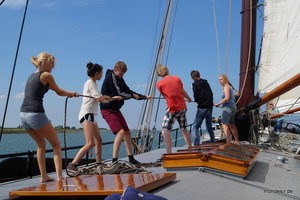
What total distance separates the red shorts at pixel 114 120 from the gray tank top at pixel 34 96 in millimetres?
1177

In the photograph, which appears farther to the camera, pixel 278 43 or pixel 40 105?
pixel 278 43

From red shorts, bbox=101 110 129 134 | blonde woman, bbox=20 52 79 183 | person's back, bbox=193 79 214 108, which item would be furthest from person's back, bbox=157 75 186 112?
blonde woman, bbox=20 52 79 183

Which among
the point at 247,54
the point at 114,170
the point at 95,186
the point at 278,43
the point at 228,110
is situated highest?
the point at 278,43

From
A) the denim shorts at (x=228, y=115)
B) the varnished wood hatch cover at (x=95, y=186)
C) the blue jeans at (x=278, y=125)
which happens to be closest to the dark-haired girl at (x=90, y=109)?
the varnished wood hatch cover at (x=95, y=186)

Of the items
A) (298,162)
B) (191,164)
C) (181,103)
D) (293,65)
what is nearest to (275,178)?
(191,164)

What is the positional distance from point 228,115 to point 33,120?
367 cm

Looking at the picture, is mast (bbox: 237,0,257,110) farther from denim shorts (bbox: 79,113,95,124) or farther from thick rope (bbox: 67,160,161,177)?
thick rope (bbox: 67,160,161,177)

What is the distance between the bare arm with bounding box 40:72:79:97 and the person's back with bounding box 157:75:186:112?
178 centimetres

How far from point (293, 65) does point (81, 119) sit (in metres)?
3.77

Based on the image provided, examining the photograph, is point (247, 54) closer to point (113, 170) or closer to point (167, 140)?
point (167, 140)

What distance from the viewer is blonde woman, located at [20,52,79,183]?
308cm

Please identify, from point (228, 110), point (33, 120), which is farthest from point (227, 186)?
point (228, 110)

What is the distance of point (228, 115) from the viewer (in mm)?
5855

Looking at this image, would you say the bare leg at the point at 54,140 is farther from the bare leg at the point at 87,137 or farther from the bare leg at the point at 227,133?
the bare leg at the point at 227,133
